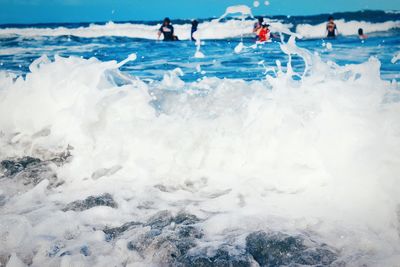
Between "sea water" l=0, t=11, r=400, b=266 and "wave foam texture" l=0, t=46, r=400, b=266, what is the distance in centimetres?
1

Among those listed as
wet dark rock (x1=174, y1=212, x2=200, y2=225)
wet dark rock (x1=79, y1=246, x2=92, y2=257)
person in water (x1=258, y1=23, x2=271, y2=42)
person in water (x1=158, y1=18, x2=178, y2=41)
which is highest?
person in water (x1=158, y1=18, x2=178, y2=41)

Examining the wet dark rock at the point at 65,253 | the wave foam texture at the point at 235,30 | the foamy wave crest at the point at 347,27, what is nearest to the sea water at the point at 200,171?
the wet dark rock at the point at 65,253

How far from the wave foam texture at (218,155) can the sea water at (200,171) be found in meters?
0.01

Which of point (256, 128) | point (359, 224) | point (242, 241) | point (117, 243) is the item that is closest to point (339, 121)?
point (256, 128)

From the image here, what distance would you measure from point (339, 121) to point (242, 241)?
5.77 ft

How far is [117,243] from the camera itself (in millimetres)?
2346

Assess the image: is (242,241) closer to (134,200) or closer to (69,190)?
(134,200)

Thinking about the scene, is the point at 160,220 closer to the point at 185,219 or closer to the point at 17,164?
the point at 185,219

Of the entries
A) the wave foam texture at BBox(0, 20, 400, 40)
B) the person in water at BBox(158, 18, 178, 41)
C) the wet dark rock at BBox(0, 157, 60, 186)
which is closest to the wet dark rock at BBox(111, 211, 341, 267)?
the wet dark rock at BBox(0, 157, 60, 186)

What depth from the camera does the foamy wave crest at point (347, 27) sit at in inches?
950

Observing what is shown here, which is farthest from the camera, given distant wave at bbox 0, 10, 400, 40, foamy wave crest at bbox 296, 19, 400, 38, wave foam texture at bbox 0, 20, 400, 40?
distant wave at bbox 0, 10, 400, 40

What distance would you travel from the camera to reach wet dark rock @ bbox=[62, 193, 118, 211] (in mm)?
2930

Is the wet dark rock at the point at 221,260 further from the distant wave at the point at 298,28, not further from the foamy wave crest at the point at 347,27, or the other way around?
the foamy wave crest at the point at 347,27

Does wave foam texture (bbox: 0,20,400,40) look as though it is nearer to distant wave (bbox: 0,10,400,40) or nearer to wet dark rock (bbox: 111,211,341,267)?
distant wave (bbox: 0,10,400,40)
